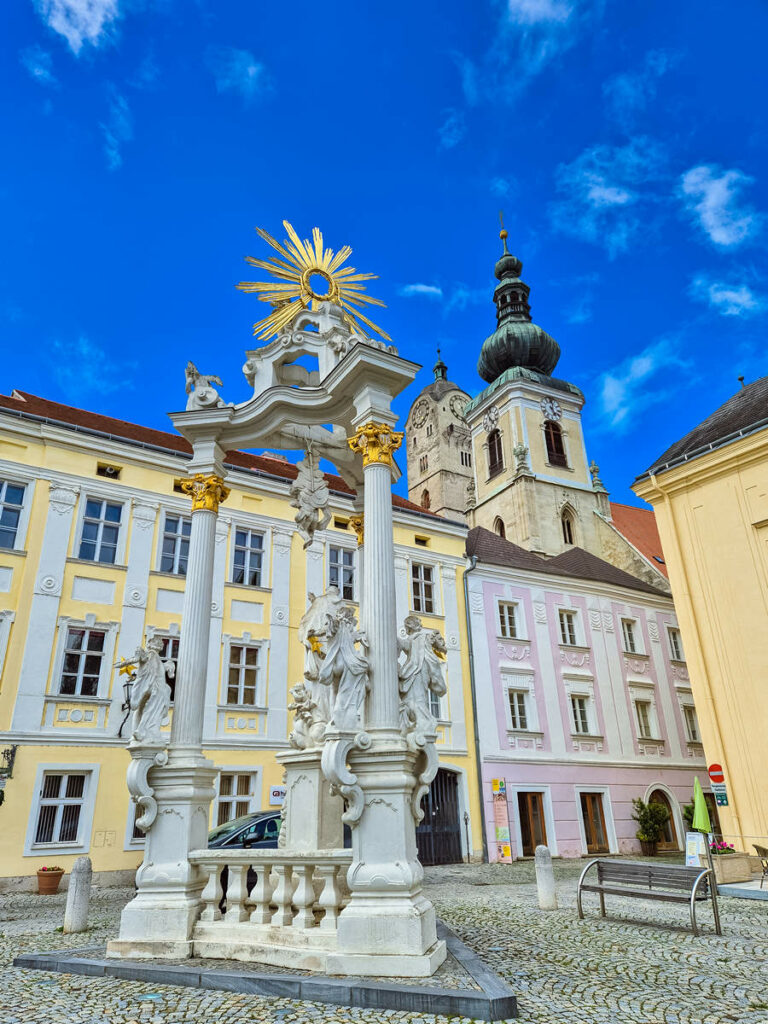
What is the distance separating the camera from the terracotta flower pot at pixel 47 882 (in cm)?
1292

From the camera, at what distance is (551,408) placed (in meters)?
43.9

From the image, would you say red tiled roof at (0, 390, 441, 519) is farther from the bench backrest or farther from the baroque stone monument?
the bench backrest

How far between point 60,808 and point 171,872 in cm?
961

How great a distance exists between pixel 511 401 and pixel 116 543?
1241 inches

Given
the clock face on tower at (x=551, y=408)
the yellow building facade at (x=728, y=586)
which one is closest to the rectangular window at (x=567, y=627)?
the yellow building facade at (x=728, y=586)

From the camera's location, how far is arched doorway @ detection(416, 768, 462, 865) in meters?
18.3

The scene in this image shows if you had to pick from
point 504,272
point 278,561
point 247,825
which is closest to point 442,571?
point 278,561

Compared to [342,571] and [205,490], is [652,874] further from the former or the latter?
[342,571]

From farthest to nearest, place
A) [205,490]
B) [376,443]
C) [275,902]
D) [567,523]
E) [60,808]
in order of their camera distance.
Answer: [567,523] → [60,808] → [205,490] → [376,443] → [275,902]

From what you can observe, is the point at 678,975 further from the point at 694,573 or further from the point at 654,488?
the point at 654,488

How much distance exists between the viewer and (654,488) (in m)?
17.1

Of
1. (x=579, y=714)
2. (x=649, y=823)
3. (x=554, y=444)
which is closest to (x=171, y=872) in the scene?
(x=579, y=714)

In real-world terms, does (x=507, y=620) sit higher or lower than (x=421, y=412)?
lower

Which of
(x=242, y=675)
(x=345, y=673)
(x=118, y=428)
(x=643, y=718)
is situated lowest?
(x=345, y=673)
